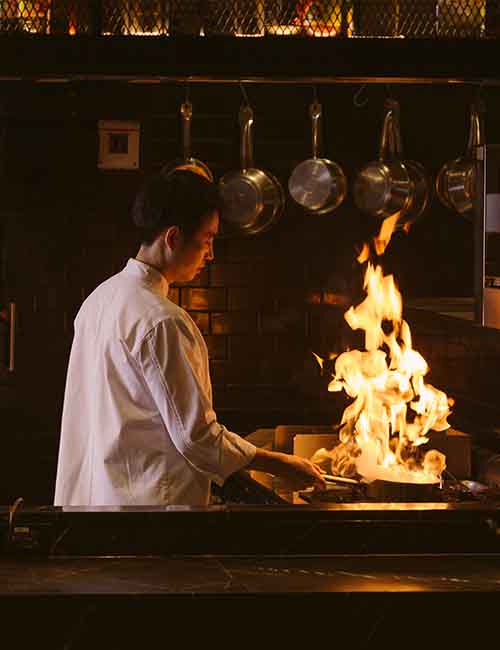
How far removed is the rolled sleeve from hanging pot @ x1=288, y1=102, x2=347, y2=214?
1.70 meters

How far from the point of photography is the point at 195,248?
328 cm

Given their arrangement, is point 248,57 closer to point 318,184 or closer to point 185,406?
point 185,406

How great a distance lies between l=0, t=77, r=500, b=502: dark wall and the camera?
16.8ft

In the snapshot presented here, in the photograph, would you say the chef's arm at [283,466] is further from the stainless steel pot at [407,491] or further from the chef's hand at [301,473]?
the stainless steel pot at [407,491]

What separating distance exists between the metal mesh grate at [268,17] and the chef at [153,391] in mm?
583

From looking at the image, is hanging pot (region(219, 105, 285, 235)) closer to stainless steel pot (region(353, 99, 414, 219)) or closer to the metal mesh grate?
stainless steel pot (region(353, 99, 414, 219))

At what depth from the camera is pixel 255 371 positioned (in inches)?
206

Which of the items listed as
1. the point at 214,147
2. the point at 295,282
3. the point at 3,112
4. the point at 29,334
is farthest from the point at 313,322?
the point at 3,112

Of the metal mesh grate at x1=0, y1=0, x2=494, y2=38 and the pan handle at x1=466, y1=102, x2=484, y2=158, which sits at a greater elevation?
the metal mesh grate at x1=0, y1=0, x2=494, y2=38

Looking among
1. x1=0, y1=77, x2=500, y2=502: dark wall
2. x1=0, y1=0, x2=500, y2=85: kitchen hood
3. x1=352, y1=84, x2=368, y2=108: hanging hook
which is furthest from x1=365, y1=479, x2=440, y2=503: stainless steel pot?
x1=352, y1=84, x2=368, y2=108: hanging hook

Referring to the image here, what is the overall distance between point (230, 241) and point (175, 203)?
200 centimetres

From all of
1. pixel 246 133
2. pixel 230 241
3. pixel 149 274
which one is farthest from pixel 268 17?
pixel 230 241

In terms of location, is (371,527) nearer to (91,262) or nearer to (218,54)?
(218,54)

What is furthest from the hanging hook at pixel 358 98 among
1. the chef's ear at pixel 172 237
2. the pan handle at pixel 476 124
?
the chef's ear at pixel 172 237
